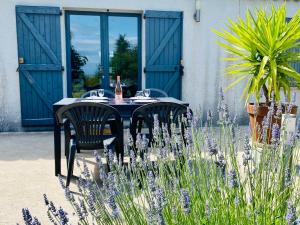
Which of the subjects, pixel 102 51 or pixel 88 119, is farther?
pixel 102 51

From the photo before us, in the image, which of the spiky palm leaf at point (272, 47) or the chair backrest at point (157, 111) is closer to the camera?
the chair backrest at point (157, 111)

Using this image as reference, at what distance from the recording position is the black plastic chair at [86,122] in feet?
9.97

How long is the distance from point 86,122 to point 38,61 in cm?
322

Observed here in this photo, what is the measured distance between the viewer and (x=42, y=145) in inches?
193

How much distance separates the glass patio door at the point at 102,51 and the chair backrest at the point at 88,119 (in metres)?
3.18

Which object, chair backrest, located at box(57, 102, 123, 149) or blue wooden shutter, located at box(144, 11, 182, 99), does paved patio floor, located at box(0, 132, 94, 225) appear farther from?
blue wooden shutter, located at box(144, 11, 182, 99)

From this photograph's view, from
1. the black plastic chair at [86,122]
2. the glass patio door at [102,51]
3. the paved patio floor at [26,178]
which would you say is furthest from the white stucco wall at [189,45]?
the black plastic chair at [86,122]

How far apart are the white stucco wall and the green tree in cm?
33

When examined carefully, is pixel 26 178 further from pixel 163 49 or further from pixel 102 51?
pixel 163 49

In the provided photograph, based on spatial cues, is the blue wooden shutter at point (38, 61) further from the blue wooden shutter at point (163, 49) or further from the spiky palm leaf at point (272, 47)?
the spiky palm leaf at point (272, 47)

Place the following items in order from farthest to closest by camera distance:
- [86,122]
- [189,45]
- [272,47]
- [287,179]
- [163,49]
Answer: [189,45], [163,49], [272,47], [86,122], [287,179]

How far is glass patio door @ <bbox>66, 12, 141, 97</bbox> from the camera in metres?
Answer: 6.18

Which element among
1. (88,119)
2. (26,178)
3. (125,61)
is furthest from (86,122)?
(125,61)

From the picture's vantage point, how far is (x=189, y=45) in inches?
251
